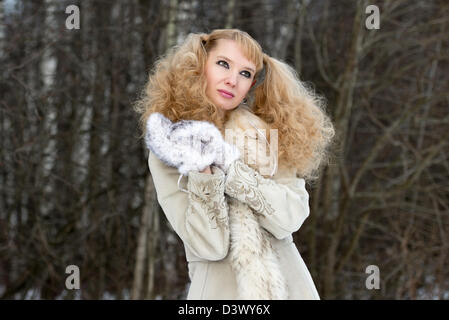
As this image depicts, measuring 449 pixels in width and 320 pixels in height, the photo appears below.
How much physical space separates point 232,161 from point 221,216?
0.21 meters

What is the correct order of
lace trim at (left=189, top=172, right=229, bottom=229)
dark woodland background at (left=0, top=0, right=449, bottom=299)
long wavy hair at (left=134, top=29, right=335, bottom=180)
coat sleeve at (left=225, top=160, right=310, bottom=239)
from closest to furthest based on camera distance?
lace trim at (left=189, top=172, right=229, bottom=229), coat sleeve at (left=225, top=160, right=310, bottom=239), long wavy hair at (left=134, top=29, right=335, bottom=180), dark woodland background at (left=0, top=0, right=449, bottom=299)

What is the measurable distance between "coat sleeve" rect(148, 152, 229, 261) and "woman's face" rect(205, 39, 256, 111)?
340 mm

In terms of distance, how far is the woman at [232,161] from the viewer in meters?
1.85

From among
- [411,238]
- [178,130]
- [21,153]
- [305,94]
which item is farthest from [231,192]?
[411,238]

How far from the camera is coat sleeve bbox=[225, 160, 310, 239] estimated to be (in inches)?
74.9

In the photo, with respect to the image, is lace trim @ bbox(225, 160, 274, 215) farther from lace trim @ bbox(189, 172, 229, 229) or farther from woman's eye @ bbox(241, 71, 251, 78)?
woman's eye @ bbox(241, 71, 251, 78)

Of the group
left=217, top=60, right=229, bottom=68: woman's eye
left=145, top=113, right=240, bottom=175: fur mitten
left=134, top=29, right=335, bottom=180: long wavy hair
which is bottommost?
left=145, top=113, right=240, bottom=175: fur mitten

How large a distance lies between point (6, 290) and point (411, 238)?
3525mm

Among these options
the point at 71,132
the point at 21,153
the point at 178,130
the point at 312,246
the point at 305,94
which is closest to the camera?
the point at 178,130

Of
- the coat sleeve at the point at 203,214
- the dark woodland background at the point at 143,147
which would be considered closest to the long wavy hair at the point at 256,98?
the coat sleeve at the point at 203,214

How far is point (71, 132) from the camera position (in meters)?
4.68

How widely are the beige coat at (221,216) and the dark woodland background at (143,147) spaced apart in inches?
99.9

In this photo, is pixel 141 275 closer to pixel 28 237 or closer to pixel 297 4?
pixel 28 237

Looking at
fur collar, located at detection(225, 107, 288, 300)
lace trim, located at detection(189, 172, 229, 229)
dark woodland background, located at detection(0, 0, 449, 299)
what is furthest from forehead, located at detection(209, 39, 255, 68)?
dark woodland background, located at detection(0, 0, 449, 299)
